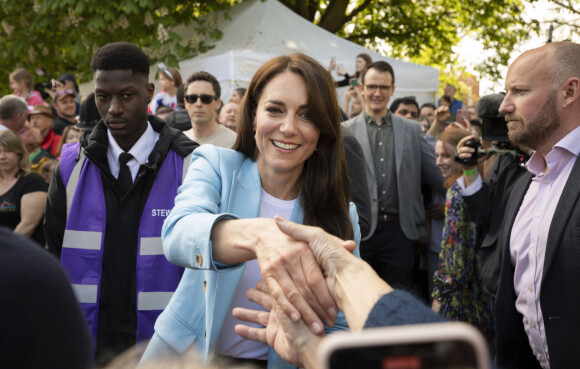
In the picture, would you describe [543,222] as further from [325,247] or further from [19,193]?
[19,193]

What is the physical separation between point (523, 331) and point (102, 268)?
7.05 feet

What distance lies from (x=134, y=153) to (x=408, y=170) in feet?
10.6

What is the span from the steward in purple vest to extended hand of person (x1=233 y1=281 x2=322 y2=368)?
1493mm

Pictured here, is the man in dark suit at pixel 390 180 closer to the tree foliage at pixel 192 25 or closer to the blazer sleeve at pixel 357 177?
→ the blazer sleeve at pixel 357 177

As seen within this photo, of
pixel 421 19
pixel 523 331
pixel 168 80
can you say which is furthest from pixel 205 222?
pixel 421 19

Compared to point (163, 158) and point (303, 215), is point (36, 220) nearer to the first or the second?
point (163, 158)

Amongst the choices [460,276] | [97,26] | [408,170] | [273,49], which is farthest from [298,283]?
[273,49]

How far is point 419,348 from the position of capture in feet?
1.93

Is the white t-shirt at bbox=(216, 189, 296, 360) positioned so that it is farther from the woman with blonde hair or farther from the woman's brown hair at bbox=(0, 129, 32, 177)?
the woman's brown hair at bbox=(0, 129, 32, 177)

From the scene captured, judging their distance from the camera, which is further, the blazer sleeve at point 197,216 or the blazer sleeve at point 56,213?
the blazer sleeve at point 56,213

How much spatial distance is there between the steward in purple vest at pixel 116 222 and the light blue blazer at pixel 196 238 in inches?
32.4

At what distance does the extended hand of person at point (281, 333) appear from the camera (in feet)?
5.18

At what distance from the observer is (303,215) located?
243 cm

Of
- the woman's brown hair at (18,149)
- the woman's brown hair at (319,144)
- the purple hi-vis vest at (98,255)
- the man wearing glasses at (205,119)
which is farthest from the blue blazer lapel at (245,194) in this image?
the woman's brown hair at (18,149)
